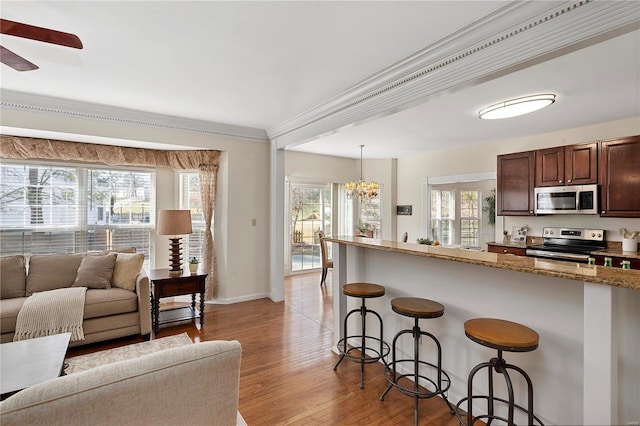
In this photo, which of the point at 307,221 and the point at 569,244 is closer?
the point at 569,244

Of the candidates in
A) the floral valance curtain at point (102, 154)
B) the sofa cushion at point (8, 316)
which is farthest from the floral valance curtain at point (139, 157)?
the sofa cushion at point (8, 316)

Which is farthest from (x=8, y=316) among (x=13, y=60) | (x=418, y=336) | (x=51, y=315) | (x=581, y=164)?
(x=581, y=164)

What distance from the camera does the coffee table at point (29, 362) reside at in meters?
1.79

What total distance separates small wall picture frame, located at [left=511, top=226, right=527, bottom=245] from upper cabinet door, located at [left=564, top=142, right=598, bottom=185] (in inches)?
39.8

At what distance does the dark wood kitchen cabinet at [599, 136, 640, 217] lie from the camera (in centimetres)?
361

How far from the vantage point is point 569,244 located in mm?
4312

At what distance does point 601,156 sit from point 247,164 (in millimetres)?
4720

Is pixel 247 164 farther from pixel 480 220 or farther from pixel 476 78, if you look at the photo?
pixel 480 220

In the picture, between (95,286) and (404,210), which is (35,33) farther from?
(404,210)

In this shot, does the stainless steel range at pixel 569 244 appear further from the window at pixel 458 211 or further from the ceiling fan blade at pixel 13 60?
the ceiling fan blade at pixel 13 60

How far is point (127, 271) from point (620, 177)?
586cm

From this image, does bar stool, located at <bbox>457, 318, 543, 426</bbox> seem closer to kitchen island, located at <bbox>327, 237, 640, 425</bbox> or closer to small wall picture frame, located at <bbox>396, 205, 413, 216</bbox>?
kitchen island, located at <bbox>327, 237, 640, 425</bbox>

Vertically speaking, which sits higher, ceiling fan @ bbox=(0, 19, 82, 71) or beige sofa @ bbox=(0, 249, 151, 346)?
ceiling fan @ bbox=(0, 19, 82, 71)

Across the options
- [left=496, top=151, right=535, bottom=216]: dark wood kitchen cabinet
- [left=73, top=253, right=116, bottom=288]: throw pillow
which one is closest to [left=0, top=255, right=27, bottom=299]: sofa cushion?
[left=73, top=253, right=116, bottom=288]: throw pillow
